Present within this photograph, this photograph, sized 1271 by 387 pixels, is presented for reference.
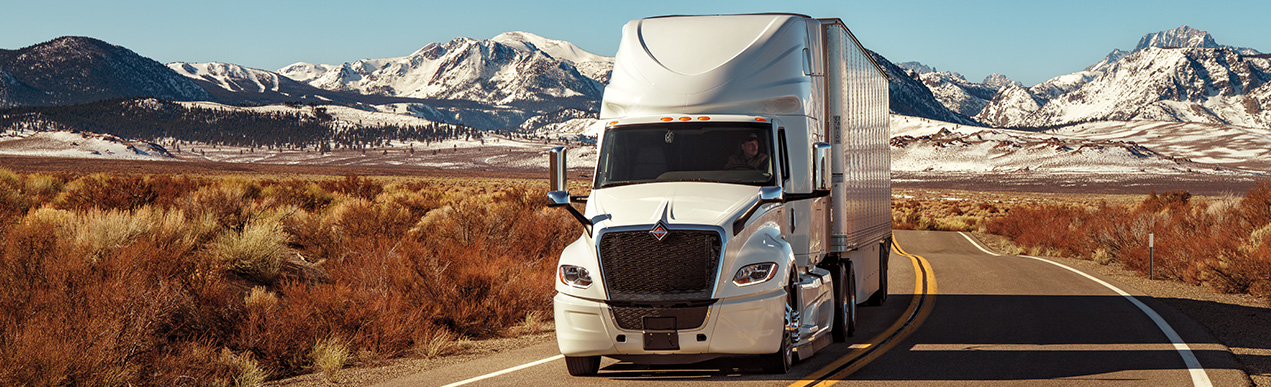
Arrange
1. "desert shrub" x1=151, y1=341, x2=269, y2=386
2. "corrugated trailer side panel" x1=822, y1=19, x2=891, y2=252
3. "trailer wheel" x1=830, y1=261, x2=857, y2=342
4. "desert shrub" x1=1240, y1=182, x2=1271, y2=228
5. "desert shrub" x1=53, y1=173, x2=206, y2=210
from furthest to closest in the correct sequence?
"desert shrub" x1=53, y1=173, x2=206, y2=210
"desert shrub" x1=1240, y1=182, x2=1271, y2=228
"corrugated trailer side panel" x1=822, y1=19, x2=891, y2=252
"trailer wheel" x1=830, y1=261, x2=857, y2=342
"desert shrub" x1=151, y1=341, x2=269, y2=386

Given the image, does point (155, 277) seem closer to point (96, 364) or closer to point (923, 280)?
point (96, 364)

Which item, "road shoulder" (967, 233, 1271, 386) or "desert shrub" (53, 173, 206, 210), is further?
"desert shrub" (53, 173, 206, 210)

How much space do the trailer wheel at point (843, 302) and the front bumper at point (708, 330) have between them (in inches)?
97.8

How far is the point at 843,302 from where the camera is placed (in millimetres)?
12320

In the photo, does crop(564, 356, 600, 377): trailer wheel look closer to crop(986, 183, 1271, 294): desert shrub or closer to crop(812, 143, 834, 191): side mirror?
crop(812, 143, 834, 191): side mirror

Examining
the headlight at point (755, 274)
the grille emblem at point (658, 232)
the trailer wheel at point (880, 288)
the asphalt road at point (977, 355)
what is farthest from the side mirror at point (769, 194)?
the trailer wheel at point (880, 288)

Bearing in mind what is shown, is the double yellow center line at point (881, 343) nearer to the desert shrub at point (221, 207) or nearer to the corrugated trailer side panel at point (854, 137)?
the corrugated trailer side panel at point (854, 137)

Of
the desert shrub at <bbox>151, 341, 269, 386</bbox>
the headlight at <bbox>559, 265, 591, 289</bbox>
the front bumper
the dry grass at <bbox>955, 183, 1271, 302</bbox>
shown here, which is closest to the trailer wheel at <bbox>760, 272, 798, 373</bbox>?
the front bumper

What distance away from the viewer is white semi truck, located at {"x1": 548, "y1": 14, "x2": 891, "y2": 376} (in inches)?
375

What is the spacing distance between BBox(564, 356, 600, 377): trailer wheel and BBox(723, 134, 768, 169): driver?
2400 mm

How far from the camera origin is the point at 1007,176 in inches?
5930

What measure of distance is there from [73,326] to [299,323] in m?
2.48

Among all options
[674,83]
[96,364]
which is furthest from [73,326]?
[674,83]

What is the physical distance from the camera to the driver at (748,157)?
10820 mm
